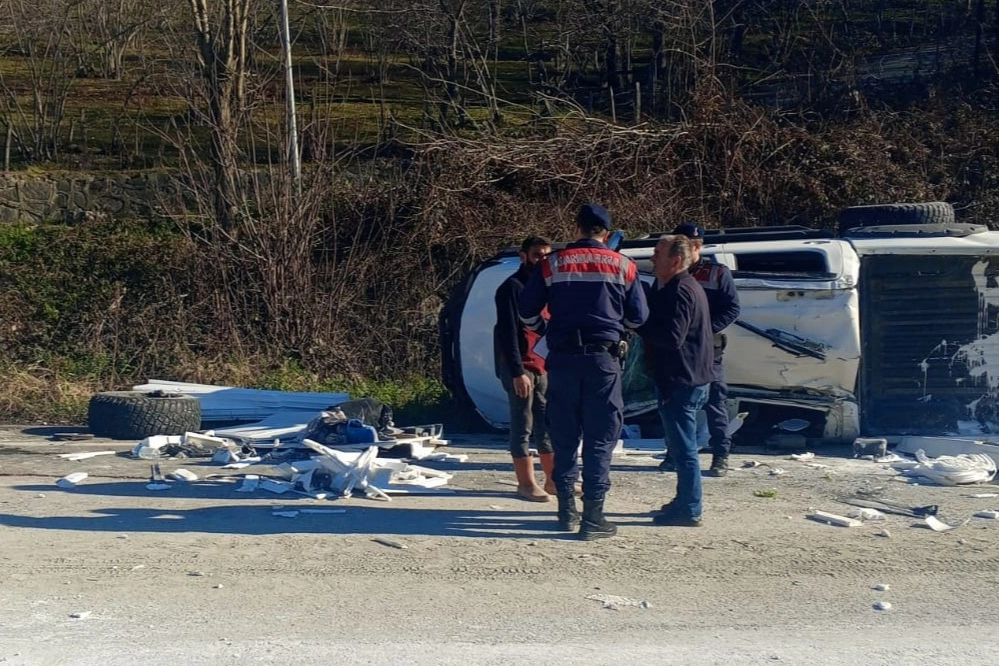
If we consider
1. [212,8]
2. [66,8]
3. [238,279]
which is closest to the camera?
[238,279]

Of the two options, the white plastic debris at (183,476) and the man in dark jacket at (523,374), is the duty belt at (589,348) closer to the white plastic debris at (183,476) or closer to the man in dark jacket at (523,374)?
the man in dark jacket at (523,374)

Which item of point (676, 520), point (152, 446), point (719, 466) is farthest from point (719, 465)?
point (152, 446)

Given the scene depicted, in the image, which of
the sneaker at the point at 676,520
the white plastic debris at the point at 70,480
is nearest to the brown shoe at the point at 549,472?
the sneaker at the point at 676,520

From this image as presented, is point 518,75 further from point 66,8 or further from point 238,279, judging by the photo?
point 238,279

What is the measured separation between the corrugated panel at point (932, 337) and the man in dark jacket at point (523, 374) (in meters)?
3.29

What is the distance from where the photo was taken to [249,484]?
796 centimetres

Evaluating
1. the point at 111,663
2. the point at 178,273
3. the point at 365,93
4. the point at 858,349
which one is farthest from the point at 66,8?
the point at 111,663

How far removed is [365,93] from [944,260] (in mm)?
15454

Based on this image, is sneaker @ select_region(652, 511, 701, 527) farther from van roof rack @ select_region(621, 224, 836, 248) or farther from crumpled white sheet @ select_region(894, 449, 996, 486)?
van roof rack @ select_region(621, 224, 836, 248)

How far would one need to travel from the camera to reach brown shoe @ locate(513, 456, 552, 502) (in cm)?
759

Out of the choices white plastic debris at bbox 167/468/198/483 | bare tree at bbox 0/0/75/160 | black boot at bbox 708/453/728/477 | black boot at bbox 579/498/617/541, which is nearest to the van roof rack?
black boot at bbox 708/453/728/477

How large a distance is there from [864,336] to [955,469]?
1581 millimetres

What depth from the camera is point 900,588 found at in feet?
19.0

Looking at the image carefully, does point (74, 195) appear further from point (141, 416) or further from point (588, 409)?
point (588, 409)
